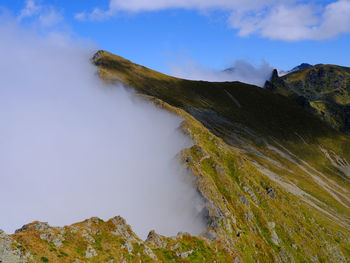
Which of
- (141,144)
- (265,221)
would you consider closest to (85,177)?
(141,144)

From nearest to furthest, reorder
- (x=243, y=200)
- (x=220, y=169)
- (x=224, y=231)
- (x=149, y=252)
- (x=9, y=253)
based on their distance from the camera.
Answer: (x=9, y=253)
(x=149, y=252)
(x=224, y=231)
(x=243, y=200)
(x=220, y=169)

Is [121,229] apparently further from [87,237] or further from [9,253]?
[9,253]


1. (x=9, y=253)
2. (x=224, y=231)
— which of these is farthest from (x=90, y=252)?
(x=224, y=231)

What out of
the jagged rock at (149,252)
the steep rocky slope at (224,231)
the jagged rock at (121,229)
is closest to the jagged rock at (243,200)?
the steep rocky slope at (224,231)

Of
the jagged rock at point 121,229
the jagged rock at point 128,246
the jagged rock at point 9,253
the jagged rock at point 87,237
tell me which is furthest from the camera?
the jagged rock at point 121,229

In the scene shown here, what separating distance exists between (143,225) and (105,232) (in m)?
38.6

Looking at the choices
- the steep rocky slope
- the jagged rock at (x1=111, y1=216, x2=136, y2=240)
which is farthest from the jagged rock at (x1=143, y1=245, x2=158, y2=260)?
the jagged rock at (x1=111, y1=216, x2=136, y2=240)

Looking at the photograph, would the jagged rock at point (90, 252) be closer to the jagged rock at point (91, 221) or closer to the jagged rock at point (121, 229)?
the jagged rock at point (91, 221)

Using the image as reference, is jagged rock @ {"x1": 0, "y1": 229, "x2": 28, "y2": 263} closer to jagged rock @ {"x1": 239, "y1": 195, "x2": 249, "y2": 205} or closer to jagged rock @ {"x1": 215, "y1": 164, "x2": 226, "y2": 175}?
jagged rock @ {"x1": 215, "y1": 164, "x2": 226, "y2": 175}

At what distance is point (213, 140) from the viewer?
368ft

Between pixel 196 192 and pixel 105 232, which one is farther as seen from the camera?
pixel 196 192

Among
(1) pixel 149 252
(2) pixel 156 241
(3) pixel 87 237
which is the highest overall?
(3) pixel 87 237

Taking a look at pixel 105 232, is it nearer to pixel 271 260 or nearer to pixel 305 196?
pixel 271 260

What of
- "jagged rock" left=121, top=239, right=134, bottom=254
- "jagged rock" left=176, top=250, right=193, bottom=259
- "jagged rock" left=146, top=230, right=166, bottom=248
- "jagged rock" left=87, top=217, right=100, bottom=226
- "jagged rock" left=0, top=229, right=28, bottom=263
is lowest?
"jagged rock" left=176, top=250, right=193, bottom=259
